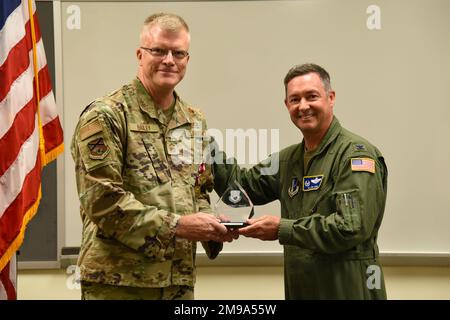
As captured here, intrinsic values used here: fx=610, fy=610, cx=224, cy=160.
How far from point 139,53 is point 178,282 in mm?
885

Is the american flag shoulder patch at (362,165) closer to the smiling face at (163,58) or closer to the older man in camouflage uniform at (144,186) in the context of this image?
the older man in camouflage uniform at (144,186)

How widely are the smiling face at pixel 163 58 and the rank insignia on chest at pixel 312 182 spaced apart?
0.67 meters

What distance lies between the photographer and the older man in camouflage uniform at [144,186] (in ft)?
7.11

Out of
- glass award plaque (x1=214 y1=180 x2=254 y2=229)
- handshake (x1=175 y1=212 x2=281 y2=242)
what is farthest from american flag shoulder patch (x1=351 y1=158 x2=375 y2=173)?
glass award plaque (x1=214 y1=180 x2=254 y2=229)

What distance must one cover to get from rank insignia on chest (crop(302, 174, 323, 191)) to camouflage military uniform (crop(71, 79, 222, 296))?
1.51 feet

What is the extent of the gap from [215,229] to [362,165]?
25.1 inches

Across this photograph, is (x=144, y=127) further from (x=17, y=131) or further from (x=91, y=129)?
(x=17, y=131)

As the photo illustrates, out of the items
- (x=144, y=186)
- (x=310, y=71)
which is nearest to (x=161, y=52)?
(x=144, y=186)

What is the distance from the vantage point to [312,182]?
2.48 m

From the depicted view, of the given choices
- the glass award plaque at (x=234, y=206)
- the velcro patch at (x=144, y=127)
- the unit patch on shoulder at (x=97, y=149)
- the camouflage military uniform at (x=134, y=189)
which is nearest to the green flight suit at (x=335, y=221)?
the glass award plaque at (x=234, y=206)

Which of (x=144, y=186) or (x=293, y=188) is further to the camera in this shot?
(x=293, y=188)

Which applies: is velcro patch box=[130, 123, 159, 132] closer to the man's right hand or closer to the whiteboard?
the man's right hand

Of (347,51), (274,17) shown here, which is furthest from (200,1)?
(347,51)

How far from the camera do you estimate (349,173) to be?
240 centimetres
